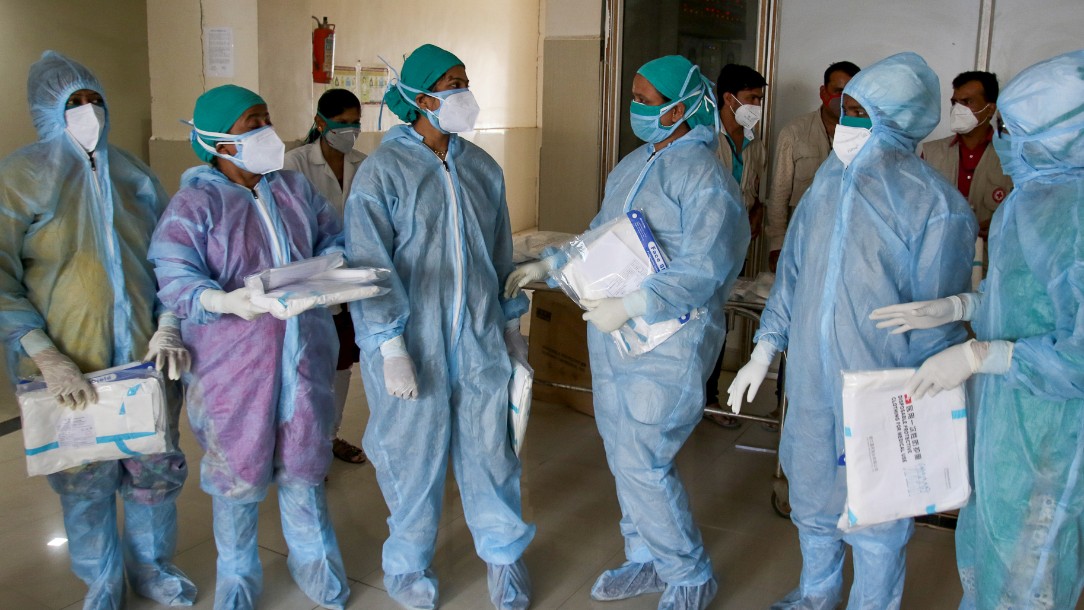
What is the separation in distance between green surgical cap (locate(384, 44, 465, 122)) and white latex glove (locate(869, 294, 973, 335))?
4.13ft

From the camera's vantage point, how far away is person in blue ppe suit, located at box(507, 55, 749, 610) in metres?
→ 2.35

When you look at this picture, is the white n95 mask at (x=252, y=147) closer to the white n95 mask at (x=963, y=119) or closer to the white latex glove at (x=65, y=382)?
the white latex glove at (x=65, y=382)

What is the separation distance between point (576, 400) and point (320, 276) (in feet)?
7.58

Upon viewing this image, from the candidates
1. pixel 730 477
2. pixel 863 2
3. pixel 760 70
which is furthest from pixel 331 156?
pixel 863 2

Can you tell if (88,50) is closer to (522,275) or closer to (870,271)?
(522,275)

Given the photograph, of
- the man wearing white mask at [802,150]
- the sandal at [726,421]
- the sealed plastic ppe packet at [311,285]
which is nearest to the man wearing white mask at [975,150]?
the man wearing white mask at [802,150]

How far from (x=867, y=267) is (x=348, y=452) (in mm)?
2337

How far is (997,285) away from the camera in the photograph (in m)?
1.97

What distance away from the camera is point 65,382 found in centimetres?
223

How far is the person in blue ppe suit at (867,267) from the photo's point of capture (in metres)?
Answer: 2.11

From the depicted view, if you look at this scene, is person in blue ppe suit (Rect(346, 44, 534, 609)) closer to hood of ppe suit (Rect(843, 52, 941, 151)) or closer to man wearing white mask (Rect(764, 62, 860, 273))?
hood of ppe suit (Rect(843, 52, 941, 151))

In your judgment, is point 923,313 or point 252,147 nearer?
point 923,313

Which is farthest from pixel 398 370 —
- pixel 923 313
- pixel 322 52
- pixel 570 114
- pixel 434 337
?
pixel 322 52

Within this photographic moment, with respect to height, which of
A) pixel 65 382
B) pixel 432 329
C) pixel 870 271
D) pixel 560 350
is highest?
pixel 870 271
